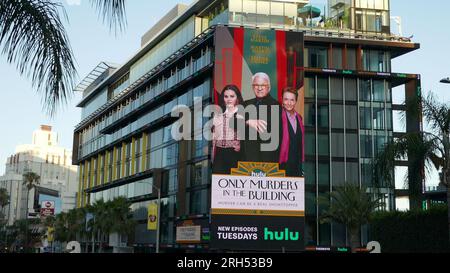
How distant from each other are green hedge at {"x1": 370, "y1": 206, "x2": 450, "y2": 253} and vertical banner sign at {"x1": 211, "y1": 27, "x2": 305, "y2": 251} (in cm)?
2490

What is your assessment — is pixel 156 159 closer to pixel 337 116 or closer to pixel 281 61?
pixel 281 61

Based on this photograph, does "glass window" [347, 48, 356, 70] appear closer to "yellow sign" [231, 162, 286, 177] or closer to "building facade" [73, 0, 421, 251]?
"building facade" [73, 0, 421, 251]

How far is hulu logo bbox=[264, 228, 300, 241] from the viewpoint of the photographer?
6831 cm

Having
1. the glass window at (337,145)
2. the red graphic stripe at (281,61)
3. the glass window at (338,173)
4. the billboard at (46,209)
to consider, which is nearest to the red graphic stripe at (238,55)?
the red graphic stripe at (281,61)

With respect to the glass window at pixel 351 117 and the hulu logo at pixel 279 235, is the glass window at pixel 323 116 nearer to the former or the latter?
the glass window at pixel 351 117

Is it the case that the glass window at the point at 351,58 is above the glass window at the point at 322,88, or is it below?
above

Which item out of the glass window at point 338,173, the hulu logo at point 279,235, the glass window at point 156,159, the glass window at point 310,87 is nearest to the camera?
the hulu logo at point 279,235

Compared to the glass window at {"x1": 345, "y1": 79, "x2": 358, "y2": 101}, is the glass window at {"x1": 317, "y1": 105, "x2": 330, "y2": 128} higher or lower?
lower

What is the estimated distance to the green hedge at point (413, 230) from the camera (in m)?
36.6

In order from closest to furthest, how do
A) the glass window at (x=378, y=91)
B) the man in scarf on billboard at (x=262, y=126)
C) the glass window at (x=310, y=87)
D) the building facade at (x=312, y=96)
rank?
1. the man in scarf on billboard at (x=262, y=126)
2. the building facade at (x=312, y=96)
3. the glass window at (x=310, y=87)
4. the glass window at (x=378, y=91)

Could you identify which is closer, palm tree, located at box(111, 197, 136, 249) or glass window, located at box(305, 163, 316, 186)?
glass window, located at box(305, 163, 316, 186)

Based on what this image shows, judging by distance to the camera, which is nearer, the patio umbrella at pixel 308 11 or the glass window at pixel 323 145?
the glass window at pixel 323 145

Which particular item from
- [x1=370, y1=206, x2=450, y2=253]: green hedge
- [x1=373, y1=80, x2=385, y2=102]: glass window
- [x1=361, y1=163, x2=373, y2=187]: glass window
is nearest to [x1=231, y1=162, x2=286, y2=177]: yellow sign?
[x1=361, y1=163, x2=373, y2=187]: glass window
